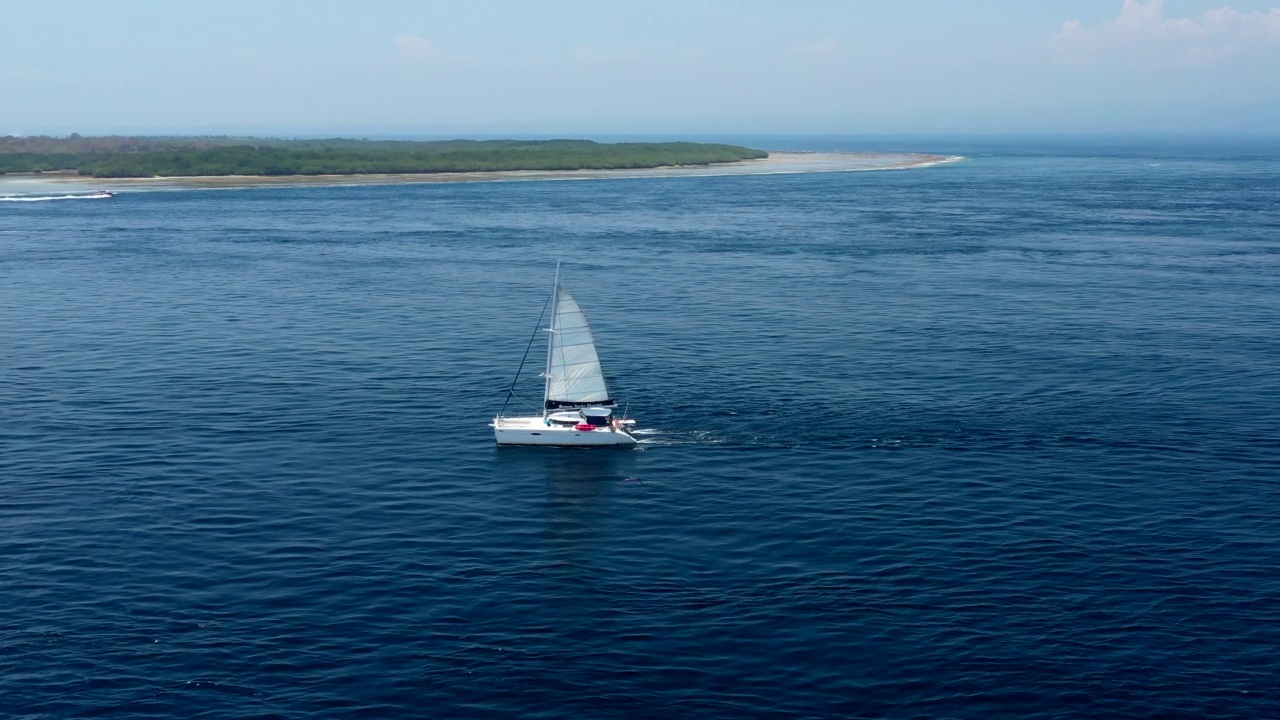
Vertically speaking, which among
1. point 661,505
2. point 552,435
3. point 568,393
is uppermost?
point 568,393

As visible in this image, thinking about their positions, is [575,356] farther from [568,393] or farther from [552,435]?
[552,435]

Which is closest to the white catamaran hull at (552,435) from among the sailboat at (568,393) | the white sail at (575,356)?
the sailboat at (568,393)

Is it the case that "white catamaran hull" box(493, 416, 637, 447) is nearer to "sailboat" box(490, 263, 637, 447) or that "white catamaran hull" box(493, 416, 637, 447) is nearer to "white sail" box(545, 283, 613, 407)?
"sailboat" box(490, 263, 637, 447)

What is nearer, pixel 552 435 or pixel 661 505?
pixel 661 505

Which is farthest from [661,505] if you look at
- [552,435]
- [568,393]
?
[568,393]

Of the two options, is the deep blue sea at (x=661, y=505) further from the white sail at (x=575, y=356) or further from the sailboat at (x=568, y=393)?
the white sail at (x=575, y=356)
